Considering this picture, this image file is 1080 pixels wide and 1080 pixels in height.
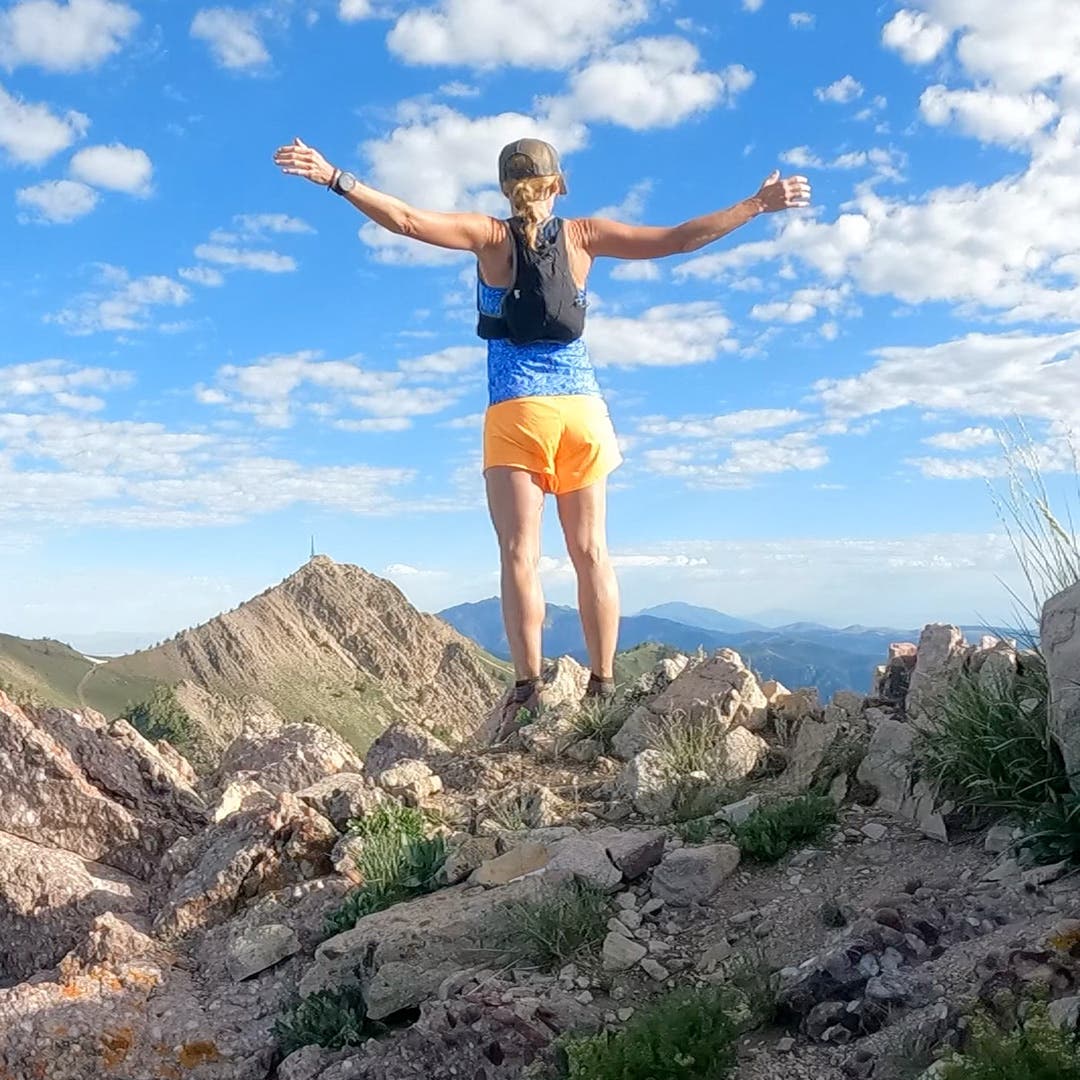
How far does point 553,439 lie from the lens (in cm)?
731

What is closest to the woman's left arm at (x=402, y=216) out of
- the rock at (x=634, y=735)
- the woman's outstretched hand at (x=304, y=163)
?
the woman's outstretched hand at (x=304, y=163)

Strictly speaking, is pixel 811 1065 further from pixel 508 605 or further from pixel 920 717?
pixel 508 605

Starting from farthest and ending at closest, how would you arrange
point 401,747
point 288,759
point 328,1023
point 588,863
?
point 401,747 < point 288,759 < point 588,863 < point 328,1023

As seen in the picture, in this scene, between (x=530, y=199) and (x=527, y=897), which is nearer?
(x=527, y=897)

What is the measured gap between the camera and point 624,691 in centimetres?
869

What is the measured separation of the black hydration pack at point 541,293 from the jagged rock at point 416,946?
3.37 metres

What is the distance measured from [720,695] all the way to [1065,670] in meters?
2.90

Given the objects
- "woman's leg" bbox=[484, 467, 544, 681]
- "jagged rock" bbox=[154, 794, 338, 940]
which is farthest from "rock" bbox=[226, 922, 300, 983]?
"woman's leg" bbox=[484, 467, 544, 681]

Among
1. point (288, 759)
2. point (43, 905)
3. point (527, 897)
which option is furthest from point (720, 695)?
point (43, 905)

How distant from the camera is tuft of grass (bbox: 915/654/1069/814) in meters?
5.49

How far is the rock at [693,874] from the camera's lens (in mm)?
5535

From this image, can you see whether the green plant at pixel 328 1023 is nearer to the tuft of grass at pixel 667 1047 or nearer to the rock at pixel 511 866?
the rock at pixel 511 866

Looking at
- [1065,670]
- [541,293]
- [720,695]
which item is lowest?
[720,695]

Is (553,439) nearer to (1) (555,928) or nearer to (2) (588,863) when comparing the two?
(2) (588,863)
